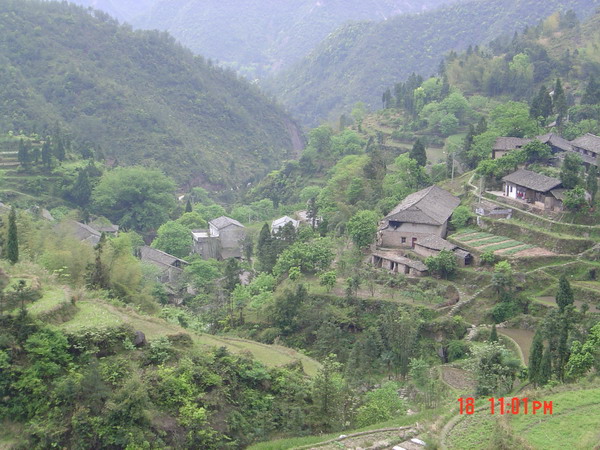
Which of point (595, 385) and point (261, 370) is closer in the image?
point (595, 385)

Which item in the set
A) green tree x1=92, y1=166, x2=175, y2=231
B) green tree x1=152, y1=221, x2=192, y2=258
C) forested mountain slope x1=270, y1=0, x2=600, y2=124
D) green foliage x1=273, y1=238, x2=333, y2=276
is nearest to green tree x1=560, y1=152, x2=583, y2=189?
green foliage x1=273, y1=238, x2=333, y2=276

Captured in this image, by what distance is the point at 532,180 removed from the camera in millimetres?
36000

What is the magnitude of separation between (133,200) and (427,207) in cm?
2825

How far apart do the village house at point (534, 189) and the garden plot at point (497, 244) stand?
8.60ft

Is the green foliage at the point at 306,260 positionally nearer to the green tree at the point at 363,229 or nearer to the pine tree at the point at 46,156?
the green tree at the point at 363,229

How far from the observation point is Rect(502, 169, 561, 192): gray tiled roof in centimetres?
3469

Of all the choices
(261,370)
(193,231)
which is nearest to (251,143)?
(193,231)

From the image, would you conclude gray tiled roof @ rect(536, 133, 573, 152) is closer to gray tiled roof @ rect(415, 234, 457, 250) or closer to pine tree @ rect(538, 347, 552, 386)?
gray tiled roof @ rect(415, 234, 457, 250)

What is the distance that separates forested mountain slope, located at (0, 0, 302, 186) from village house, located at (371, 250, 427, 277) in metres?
42.5

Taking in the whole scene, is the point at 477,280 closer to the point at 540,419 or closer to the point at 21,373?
the point at 540,419

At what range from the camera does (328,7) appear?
194875mm

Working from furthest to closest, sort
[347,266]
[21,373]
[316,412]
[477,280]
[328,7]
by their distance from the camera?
[328,7] < [347,266] < [477,280] < [316,412] < [21,373]

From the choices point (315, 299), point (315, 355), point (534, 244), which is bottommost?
point (315, 355)

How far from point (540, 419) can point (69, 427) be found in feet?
31.4
